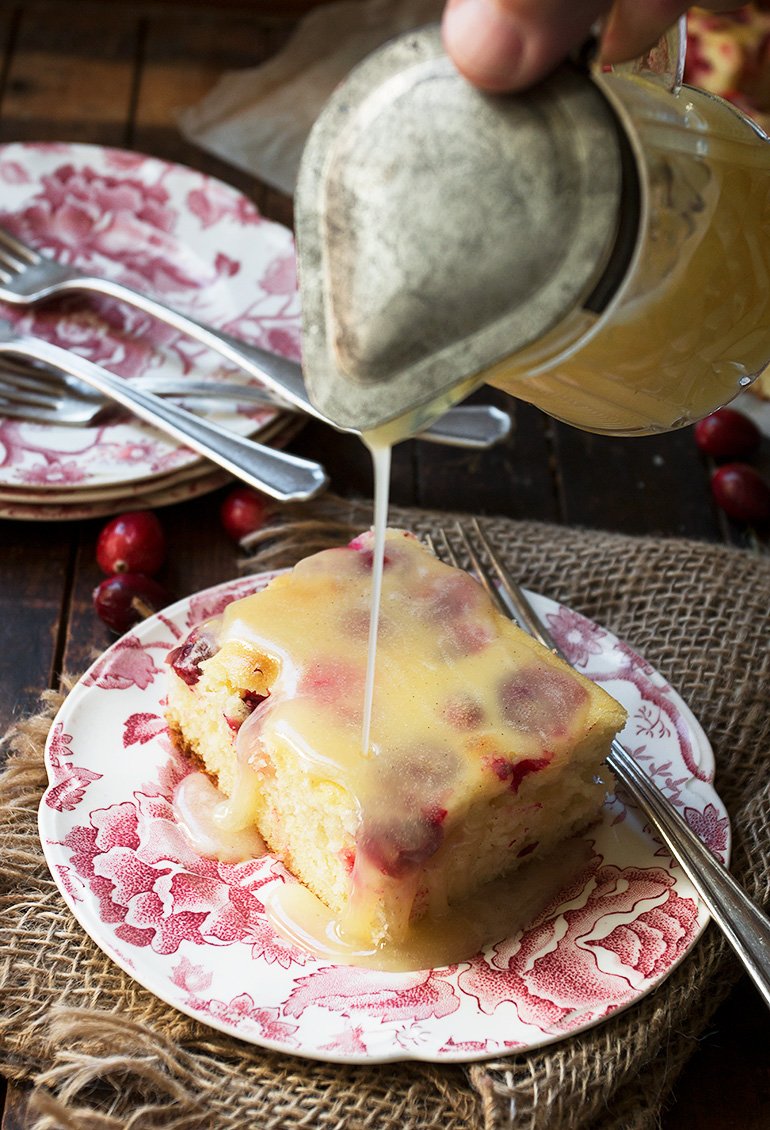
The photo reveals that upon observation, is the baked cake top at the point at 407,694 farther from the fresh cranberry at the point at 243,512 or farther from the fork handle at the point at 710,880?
the fresh cranberry at the point at 243,512

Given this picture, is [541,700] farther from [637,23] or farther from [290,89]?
[290,89]

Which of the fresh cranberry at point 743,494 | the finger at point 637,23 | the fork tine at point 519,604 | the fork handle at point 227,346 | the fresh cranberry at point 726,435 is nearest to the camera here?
the finger at point 637,23

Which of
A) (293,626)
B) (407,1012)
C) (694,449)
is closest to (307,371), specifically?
(293,626)

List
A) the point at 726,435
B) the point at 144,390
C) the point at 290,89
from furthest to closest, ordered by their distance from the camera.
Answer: the point at 290,89 < the point at 726,435 < the point at 144,390

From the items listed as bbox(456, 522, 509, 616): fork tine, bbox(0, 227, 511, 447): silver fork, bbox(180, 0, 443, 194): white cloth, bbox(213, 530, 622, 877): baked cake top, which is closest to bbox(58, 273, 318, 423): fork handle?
bbox(0, 227, 511, 447): silver fork

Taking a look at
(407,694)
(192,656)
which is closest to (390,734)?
(407,694)

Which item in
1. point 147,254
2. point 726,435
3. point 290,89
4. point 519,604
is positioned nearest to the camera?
point 519,604

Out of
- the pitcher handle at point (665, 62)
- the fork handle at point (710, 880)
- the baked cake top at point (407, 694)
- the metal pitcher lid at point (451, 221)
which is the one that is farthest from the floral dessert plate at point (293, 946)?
the pitcher handle at point (665, 62)
